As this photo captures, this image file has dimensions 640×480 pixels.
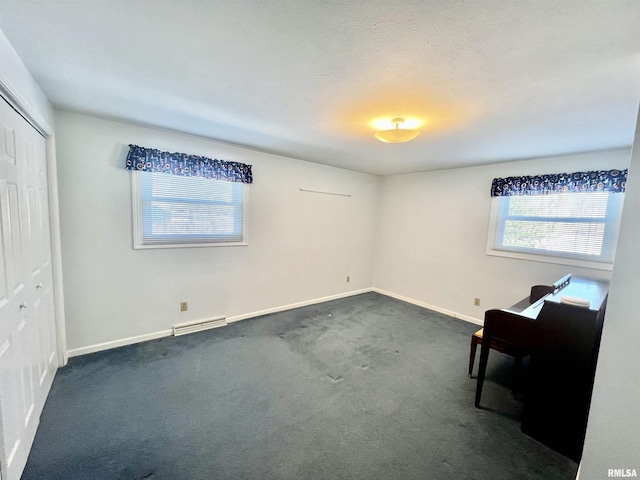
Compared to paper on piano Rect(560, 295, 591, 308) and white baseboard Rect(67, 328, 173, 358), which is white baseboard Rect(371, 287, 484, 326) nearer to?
paper on piano Rect(560, 295, 591, 308)

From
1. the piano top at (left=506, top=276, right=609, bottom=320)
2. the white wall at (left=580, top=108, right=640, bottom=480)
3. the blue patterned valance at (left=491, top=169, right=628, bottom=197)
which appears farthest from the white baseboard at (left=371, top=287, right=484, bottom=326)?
the white wall at (left=580, top=108, right=640, bottom=480)

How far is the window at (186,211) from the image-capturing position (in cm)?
277

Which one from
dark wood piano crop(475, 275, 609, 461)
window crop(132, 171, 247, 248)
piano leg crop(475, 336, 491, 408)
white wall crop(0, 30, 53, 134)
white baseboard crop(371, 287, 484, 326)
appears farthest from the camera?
white baseboard crop(371, 287, 484, 326)

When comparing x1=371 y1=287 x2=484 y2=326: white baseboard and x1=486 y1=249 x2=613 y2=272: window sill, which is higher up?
x1=486 y1=249 x2=613 y2=272: window sill

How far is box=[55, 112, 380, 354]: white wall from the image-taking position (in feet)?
8.13

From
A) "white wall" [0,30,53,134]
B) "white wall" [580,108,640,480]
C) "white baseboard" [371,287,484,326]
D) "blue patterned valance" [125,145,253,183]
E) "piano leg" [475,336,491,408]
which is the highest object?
"white wall" [0,30,53,134]

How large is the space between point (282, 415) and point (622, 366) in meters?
1.93

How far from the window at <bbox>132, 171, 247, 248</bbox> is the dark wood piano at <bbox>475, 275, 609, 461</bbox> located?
3.12 meters

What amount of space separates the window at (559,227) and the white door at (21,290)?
4590mm

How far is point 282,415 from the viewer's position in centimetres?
190

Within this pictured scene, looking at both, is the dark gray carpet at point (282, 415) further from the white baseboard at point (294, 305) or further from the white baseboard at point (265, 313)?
the white baseboard at point (294, 305)

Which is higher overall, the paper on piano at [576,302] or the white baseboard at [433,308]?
the paper on piano at [576,302]

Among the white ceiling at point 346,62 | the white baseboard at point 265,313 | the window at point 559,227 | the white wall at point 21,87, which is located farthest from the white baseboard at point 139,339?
the window at point 559,227

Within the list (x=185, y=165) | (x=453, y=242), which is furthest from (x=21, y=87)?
(x=453, y=242)
